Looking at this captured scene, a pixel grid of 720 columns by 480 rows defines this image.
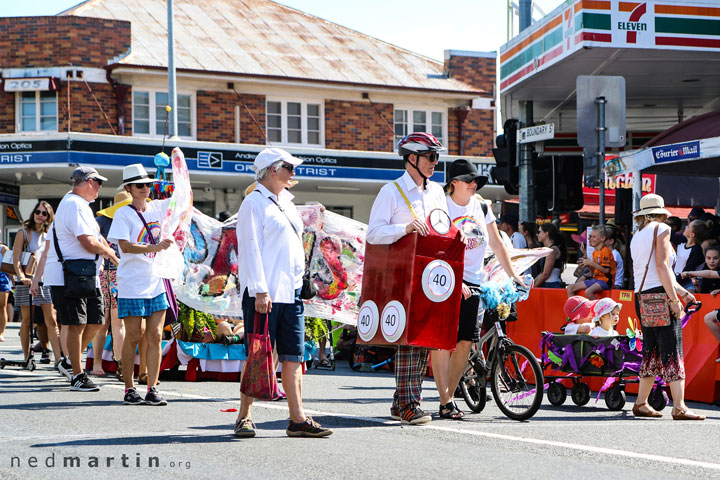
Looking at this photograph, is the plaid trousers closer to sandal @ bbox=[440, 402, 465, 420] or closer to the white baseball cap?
sandal @ bbox=[440, 402, 465, 420]

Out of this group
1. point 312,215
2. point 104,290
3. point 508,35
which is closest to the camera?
point 104,290

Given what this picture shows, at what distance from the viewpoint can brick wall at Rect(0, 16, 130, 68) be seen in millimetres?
33281

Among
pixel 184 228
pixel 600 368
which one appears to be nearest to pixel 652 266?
pixel 600 368

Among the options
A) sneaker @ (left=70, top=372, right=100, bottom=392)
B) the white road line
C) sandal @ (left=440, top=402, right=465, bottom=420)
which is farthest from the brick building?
sandal @ (left=440, top=402, right=465, bottom=420)

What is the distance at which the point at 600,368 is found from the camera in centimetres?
981

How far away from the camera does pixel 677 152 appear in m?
15.8

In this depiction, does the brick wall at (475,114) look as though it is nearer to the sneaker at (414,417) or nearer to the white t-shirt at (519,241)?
the white t-shirt at (519,241)

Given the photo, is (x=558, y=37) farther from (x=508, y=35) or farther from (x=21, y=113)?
(x=21, y=113)

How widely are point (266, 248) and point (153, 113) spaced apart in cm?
2792

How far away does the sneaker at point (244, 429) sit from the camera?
6945 millimetres

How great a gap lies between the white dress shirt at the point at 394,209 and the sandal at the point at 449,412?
1534mm

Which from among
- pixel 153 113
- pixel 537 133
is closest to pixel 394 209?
pixel 537 133

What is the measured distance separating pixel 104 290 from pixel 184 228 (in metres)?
1.80

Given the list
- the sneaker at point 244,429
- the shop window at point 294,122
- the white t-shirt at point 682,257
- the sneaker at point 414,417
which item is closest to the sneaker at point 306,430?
the sneaker at point 244,429
